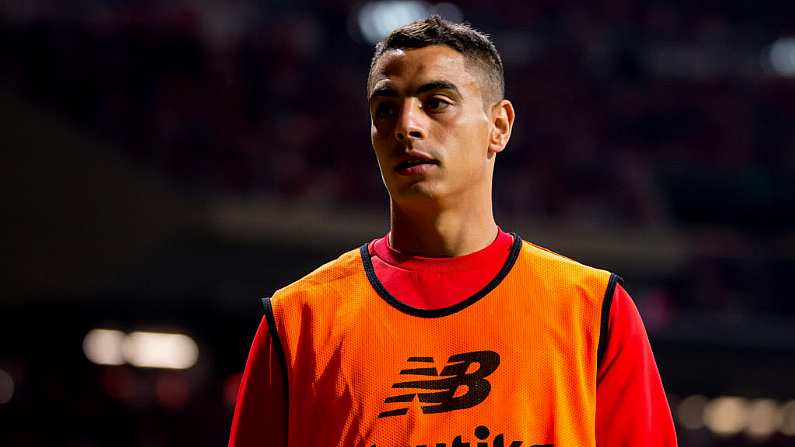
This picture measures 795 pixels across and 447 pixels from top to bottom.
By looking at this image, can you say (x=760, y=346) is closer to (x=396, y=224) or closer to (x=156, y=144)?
(x=156, y=144)

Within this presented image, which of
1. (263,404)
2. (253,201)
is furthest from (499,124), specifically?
(253,201)

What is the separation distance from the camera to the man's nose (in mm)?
2207

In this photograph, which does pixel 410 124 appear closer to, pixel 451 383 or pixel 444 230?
pixel 444 230

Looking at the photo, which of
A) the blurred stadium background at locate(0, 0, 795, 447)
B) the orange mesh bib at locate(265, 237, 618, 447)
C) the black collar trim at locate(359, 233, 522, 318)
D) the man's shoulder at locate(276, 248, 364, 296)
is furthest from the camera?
the blurred stadium background at locate(0, 0, 795, 447)

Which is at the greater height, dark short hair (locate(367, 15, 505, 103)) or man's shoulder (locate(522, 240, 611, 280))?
dark short hair (locate(367, 15, 505, 103))

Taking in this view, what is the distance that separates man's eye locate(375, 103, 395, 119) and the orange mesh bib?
1.11 feet

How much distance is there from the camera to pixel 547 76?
574 inches

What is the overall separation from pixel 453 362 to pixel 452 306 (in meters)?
0.12

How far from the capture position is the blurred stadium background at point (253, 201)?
10.4 m

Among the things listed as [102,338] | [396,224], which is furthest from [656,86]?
[396,224]

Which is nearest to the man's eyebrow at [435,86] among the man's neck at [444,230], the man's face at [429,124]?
the man's face at [429,124]

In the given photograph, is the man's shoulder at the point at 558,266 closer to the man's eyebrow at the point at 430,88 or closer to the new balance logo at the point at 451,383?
the new balance logo at the point at 451,383

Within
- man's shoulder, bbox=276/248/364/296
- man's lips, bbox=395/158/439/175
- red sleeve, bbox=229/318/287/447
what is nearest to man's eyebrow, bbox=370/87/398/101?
man's lips, bbox=395/158/439/175

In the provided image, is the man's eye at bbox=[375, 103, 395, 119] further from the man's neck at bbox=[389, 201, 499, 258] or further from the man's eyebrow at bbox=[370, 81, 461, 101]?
the man's neck at bbox=[389, 201, 499, 258]
